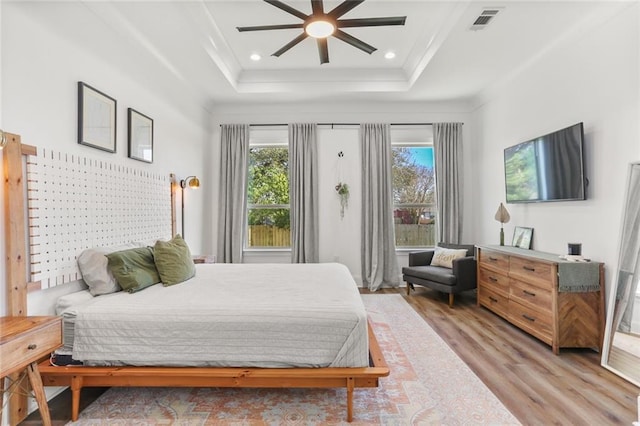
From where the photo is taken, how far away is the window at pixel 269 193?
5.41 meters

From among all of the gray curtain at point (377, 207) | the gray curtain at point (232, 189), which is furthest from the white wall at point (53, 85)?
the gray curtain at point (377, 207)

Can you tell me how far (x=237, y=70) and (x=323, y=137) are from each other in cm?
167

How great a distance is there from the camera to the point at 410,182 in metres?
5.45

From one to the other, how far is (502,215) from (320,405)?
3433 mm

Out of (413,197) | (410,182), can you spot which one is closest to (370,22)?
(410,182)

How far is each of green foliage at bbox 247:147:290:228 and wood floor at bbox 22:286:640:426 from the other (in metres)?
3.02

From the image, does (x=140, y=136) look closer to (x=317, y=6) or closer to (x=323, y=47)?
(x=323, y=47)

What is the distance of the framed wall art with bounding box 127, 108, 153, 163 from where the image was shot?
314 centimetres

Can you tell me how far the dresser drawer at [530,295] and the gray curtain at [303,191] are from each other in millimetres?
2776

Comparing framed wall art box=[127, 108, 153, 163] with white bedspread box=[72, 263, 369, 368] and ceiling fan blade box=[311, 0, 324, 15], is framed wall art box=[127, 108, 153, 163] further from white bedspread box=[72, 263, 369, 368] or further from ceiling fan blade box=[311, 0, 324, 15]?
ceiling fan blade box=[311, 0, 324, 15]

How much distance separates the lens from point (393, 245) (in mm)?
5148

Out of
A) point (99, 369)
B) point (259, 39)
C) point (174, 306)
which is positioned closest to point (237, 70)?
point (259, 39)

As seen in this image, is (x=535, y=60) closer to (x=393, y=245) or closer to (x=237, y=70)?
(x=393, y=245)

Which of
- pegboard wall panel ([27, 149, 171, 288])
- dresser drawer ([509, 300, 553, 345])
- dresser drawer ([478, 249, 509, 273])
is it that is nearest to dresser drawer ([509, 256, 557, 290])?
dresser drawer ([478, 249, 509, 273])
